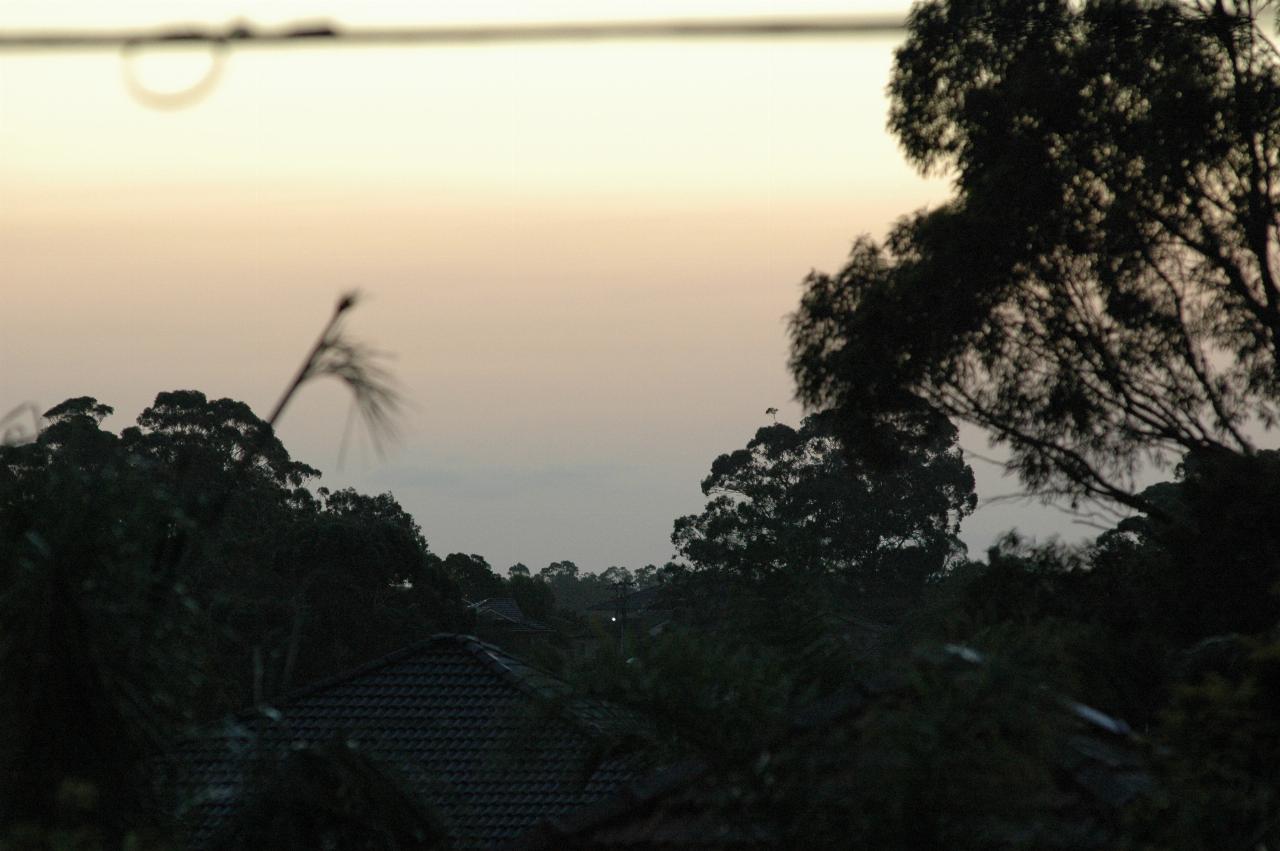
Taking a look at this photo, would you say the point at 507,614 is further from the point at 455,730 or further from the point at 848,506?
the point at 455,730

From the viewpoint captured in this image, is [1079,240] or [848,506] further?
[848,506]

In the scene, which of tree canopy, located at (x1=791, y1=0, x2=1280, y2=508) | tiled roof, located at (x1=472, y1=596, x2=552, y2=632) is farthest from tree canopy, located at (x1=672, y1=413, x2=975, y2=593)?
tree canopy, located at (x1=791, y1=0, x2=1280, y2=508)

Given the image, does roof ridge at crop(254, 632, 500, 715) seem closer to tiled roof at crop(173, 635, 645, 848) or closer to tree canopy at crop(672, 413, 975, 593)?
tiled roof at crop(173, 635, 645, 848)

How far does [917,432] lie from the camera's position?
25.6 meters

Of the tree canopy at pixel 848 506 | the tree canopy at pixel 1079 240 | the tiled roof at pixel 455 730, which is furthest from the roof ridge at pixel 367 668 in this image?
the tree canopy at pixel 848 506

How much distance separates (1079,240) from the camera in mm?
23953

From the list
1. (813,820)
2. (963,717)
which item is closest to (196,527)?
(813,820)

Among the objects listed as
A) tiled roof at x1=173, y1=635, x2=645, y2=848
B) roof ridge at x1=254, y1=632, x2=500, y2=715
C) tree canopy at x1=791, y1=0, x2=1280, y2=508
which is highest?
tree canopy at x1=791, y1=0, x2=1280, y2=508

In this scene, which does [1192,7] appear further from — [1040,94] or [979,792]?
[979,792]

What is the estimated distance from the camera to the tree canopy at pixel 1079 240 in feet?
76.9

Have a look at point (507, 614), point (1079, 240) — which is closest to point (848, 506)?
point (507, 614)

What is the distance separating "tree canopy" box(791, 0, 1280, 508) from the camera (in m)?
23.4

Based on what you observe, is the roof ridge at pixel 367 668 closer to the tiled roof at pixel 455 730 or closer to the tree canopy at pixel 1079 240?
the tiled roof at pixel 455 730

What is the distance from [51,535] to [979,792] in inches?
161
